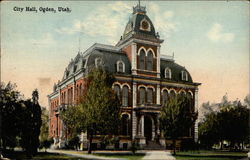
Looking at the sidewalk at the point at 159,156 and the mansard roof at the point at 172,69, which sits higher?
the mansard roof at the point at 172,69

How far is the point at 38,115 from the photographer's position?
65.1 feet

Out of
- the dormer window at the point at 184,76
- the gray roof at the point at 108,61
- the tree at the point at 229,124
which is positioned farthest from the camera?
the dormer window at the point at 184,76

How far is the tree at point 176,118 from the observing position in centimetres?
2469

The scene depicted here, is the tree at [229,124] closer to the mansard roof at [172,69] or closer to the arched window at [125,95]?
the mansard roof at [172,69]

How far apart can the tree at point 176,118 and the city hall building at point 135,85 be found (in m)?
5.54

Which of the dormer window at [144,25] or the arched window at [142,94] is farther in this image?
the arched window at [142,94]

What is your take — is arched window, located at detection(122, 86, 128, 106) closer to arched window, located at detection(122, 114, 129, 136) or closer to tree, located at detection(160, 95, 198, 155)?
arched window, located at detection(122, 114, 129, 136)

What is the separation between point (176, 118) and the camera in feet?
80.7

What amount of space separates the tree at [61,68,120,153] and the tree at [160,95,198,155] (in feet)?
10.8

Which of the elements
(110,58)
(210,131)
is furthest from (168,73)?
(210,131)

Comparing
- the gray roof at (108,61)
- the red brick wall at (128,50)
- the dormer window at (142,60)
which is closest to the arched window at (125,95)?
the gray roof at (108,61)

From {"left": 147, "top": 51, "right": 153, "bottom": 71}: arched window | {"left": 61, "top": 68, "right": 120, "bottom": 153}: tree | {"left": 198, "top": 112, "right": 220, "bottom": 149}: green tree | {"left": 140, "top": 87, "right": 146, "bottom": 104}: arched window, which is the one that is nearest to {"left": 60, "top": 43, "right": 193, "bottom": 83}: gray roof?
{"left": 147, "top": 51, "right": 153, "bottom": 71}: arched window

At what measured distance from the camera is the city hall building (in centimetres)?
3025

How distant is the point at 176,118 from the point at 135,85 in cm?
768
